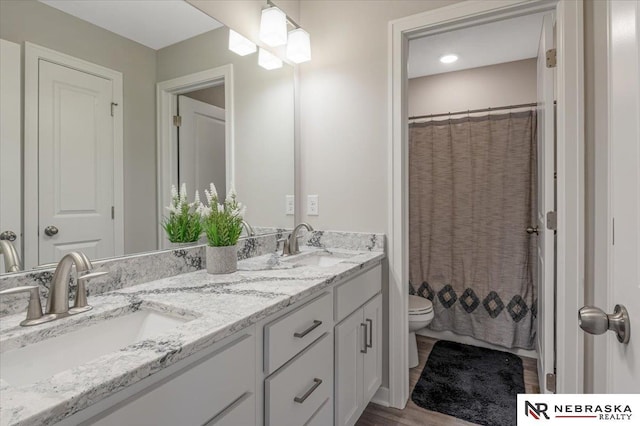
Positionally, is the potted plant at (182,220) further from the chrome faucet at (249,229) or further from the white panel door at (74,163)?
the chrome faucet at (249,229)

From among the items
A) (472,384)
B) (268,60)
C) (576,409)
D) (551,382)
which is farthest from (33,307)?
(472,384)

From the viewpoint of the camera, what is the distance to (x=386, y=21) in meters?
1.88

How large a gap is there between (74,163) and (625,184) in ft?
4.56

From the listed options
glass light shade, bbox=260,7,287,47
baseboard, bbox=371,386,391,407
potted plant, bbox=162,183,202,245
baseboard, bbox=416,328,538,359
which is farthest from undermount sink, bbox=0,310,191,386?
baseboard, bbox=416,328,538,359

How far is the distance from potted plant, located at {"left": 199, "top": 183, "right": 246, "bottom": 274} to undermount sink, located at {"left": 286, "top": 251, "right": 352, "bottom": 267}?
46 cm

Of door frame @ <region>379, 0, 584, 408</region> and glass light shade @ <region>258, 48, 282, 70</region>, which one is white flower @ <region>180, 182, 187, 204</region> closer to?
glass light shade @ <region>258, 48, 282, 70</region>

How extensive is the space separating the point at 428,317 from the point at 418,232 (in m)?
0.81

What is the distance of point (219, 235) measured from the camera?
140cm

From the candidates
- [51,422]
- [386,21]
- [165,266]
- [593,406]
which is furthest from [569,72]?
[51,422]

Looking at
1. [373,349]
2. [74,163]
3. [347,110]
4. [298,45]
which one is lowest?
[373,349]

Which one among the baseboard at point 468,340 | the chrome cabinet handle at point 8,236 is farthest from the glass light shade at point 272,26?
the baseboard at point 468,340

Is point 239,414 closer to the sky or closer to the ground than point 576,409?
closer to the ground

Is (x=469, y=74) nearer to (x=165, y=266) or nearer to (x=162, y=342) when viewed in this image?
(x=165, y=266)

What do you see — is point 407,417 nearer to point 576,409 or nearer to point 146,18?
point 576,409
